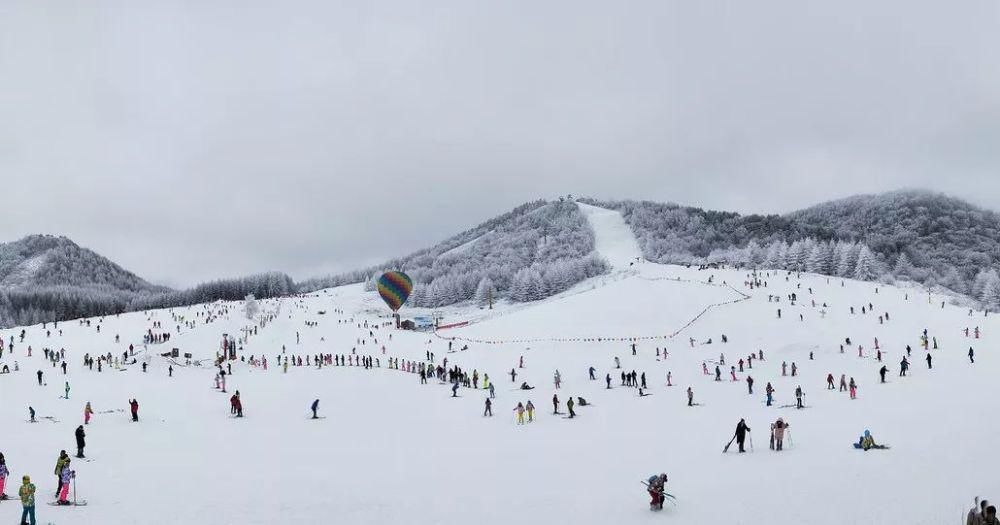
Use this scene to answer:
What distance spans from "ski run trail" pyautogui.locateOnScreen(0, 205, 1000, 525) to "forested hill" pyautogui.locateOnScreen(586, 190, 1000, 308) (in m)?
36.5

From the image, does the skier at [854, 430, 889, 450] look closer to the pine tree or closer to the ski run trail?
the ski run trail

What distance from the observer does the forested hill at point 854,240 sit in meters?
88.3

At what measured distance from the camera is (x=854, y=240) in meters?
143

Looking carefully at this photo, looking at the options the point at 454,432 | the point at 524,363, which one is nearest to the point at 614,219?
the point at 524,363

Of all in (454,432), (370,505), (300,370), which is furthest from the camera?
(300,370)

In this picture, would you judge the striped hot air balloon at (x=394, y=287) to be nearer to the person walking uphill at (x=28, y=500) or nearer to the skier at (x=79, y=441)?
the skier at (x=79, y=441)

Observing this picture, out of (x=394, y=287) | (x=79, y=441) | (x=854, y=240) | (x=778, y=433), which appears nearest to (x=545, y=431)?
(x=778, y=433)

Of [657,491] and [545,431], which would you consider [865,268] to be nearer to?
[545,431]

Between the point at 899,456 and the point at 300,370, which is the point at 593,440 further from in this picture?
the point at 300,370

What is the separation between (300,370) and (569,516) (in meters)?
29.7

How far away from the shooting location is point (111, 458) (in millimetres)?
19797

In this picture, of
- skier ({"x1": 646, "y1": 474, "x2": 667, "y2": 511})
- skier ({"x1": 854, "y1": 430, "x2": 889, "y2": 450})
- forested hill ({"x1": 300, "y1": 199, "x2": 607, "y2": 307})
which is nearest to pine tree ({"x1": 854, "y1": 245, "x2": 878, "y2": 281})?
forested hill ({"x1": 300, "y1": 199, "x2": 607, "y2": 307})

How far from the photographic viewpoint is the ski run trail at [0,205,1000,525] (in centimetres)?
1493

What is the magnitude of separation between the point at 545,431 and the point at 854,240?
137368 millimetres
